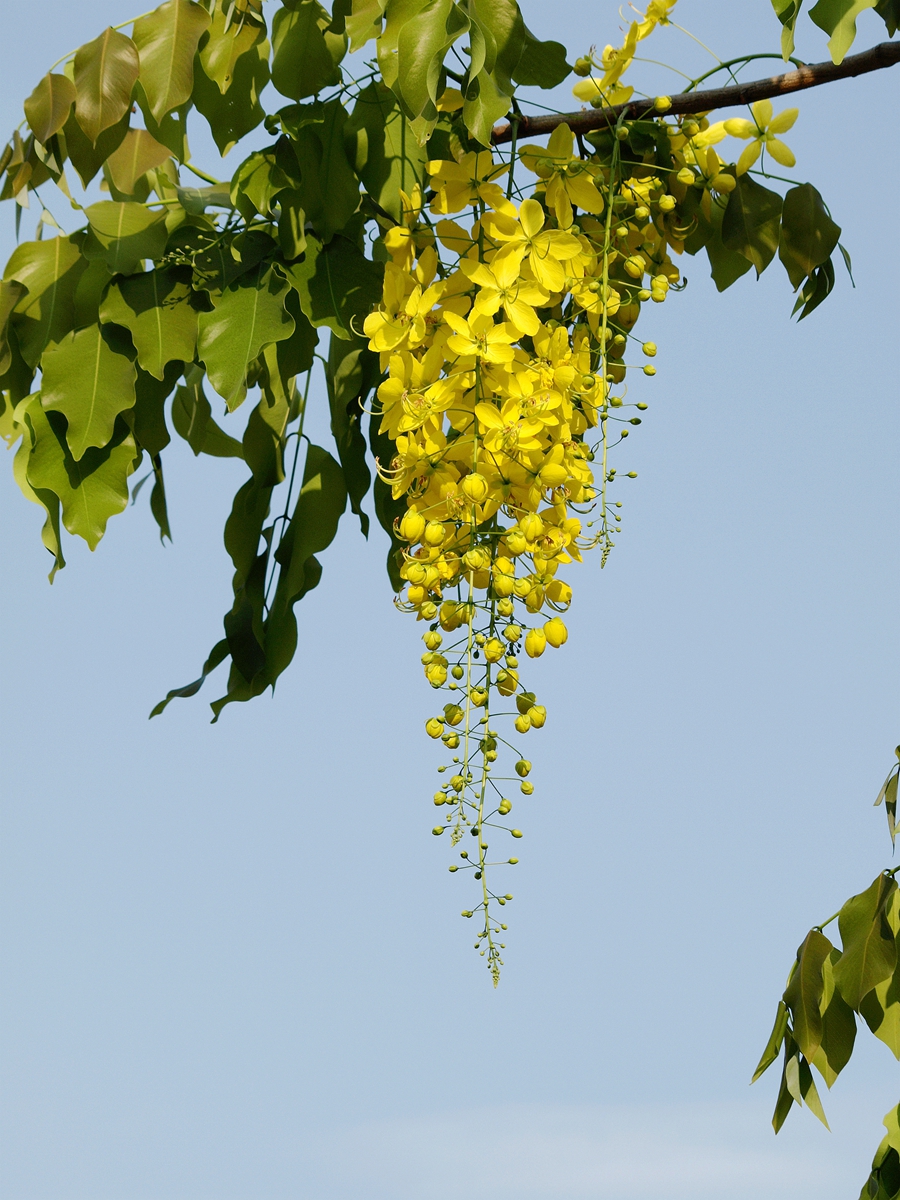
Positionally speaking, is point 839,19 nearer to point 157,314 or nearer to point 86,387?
point 157,314

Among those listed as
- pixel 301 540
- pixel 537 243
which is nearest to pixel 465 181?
pixel 537 243

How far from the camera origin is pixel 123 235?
1982 mm

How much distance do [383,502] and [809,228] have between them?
2.47ft

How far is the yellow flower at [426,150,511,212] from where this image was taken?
5.54 feet

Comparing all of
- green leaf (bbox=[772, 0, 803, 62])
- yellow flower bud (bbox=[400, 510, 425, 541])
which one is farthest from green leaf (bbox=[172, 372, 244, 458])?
green leaf (bbox=[772, 0, 803, 62])

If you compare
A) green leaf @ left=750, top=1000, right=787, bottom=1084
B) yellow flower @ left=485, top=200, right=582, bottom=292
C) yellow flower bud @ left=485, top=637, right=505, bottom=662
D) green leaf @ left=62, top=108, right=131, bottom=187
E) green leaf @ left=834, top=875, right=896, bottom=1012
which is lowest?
green leaf @ left=750, top=1000, right=787, bottom=1084

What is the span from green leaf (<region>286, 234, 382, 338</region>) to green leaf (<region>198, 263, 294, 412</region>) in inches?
1.2

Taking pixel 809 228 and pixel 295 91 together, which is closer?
pixel 295 91

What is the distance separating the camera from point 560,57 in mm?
1723

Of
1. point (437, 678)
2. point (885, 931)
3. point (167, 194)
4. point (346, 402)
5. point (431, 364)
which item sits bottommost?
point (885, 931)

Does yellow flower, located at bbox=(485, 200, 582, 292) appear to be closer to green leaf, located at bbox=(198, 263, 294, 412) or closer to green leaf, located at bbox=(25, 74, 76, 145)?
green leaf, located at bbox=(198, 263, 294, 412)

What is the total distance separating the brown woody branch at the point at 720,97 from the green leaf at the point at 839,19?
13.4 inches

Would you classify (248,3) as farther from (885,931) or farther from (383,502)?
(885,931)

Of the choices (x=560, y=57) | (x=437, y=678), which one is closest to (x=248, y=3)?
(x=560, y=57)
